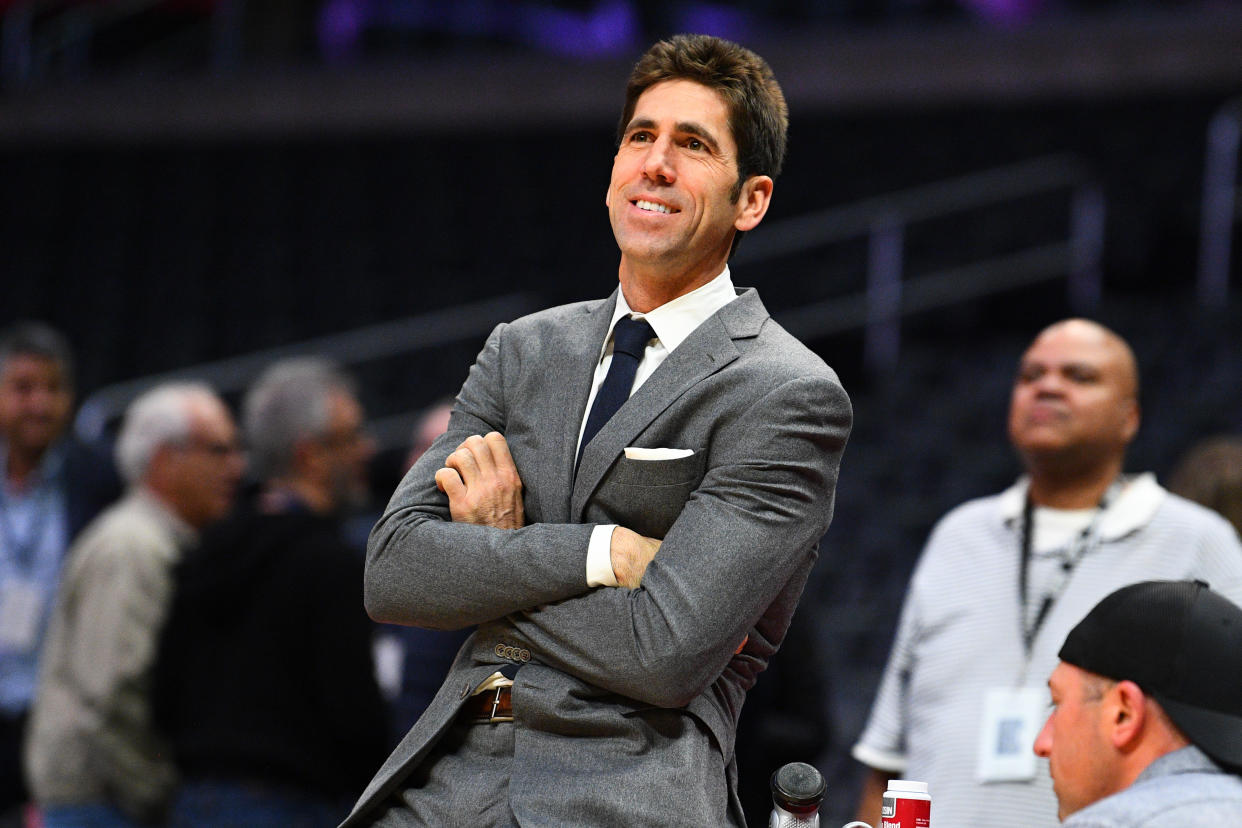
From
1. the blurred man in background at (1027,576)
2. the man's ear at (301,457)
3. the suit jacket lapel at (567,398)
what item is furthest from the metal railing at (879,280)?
the suit jacket lapel at (567,398)

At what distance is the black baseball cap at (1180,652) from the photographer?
1931mm

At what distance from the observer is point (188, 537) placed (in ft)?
13.7

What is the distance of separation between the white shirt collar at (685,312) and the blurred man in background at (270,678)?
5.53ft

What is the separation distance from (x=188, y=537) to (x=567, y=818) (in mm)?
2503

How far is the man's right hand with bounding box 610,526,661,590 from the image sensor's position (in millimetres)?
1976

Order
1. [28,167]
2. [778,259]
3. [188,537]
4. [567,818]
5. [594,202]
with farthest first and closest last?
[28,167] < [594,202] < [778,259] < [188,537] < [567,818]

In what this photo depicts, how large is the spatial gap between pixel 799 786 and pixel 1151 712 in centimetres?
43

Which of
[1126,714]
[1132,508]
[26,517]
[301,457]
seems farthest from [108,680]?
[1126,714]

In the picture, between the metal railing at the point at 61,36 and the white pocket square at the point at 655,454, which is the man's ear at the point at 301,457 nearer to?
the white pocket square at the point at 655,454

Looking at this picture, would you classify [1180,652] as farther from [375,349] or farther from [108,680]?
[375,349]

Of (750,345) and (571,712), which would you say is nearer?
(571,712)

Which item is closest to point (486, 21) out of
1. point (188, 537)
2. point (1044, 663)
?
point (188, 537)

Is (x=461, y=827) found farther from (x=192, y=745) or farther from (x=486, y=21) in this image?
(x=486, y=21)

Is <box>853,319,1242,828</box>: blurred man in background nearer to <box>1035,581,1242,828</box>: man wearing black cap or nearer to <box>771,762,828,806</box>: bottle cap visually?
<box>1035,581,1242,828</box>: man wearing black cap
